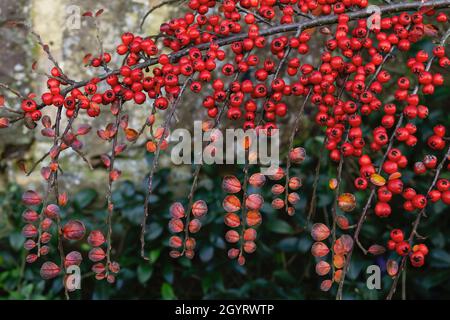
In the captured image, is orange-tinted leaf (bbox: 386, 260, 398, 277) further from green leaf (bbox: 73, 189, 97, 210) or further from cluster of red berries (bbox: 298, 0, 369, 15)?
green leaf (bbox: 73, 189, 97, 210)

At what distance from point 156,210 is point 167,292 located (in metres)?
0.24

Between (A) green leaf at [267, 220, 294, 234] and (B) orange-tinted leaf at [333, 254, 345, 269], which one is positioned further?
(A) green leaf at [267, 220, 294, 234]

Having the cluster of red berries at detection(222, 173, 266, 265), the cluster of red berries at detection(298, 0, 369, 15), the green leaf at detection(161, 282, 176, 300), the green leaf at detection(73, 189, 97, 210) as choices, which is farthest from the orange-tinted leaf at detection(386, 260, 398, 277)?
the green leaf at detection(73, 189, 97, 210)

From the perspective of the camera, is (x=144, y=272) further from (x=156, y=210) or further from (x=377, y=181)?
(x=377, y=181)

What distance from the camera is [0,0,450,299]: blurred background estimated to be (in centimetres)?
160

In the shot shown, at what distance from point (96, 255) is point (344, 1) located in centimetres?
51

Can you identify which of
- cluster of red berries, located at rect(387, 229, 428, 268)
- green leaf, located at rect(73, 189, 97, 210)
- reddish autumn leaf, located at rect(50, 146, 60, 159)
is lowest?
green leaf, located at rect(73, 189, 97, 210)

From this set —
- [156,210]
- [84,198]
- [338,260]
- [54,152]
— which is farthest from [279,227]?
[54,152]

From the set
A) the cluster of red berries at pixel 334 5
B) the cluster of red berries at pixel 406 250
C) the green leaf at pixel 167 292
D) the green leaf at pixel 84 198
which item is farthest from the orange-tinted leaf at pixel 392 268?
the green leaf at pixel 84 198

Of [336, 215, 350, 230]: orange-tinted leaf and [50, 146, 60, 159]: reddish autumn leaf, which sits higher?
[50, 146, 60, 159]: reddish autumn leaf

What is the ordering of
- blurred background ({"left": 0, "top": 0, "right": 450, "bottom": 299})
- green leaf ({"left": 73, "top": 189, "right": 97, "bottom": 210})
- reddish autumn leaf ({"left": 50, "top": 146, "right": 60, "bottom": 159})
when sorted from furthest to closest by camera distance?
green leaf ({"left": 73, "top": 189, "right": 97, "bottom": 210}) → blurred background ({"left": 0, "top": 0, "right": 450, "bottom": 299}) → reddish autumn leaf ({"left": 50, "top": 146, "right": 60, "bottom": 159})

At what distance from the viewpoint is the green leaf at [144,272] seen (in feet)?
5.33
